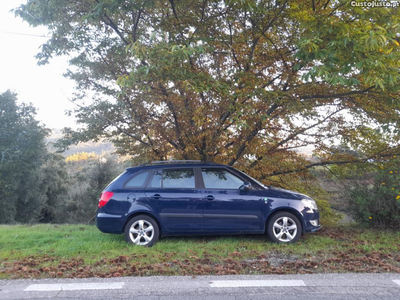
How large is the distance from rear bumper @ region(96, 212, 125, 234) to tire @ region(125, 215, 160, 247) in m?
0.15

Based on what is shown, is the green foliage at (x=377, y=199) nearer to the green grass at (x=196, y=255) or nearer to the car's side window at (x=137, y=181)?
the green grass at (x=196, y=255)

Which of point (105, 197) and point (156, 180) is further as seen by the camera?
point (156, 180)

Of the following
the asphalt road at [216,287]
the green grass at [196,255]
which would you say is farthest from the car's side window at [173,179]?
the asphalt road at [216,287]

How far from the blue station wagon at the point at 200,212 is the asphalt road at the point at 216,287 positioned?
1949mm

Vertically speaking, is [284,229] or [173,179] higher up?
[173,179]

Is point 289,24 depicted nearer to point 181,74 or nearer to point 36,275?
point 181,74

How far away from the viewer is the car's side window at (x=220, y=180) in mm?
7113

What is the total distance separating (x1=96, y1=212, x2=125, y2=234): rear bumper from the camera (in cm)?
684

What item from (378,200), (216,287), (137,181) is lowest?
(216,287)

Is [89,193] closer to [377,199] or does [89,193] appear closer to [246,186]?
[246,186]

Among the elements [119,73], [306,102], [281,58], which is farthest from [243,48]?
[119,73]

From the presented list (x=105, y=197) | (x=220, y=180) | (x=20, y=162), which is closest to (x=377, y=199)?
(x=220, y=180)

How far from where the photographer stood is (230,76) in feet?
29.4

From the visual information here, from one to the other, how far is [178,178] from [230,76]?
322cm
